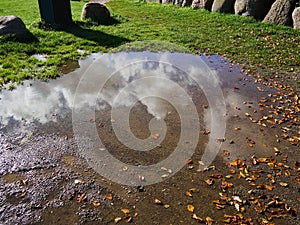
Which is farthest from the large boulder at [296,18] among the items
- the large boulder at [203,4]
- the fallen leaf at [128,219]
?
the fallen leaf at [128,219]

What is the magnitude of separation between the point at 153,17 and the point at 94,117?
1022 cm

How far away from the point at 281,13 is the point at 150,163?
34.2 feet

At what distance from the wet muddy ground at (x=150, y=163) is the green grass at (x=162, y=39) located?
1894 millimetres

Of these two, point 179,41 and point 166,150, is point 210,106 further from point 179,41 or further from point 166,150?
point 179,41

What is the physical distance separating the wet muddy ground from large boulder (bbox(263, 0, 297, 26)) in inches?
258

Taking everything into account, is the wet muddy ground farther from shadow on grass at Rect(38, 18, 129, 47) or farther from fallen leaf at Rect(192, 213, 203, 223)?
shadow on grass at Rect(38, 18, 129, 47)

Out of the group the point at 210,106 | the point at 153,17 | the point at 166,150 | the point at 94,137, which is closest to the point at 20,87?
the point at 94,137

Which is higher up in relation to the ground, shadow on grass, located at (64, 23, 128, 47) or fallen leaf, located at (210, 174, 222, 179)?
shadow on grass, located at (64, 23, 128, 47)

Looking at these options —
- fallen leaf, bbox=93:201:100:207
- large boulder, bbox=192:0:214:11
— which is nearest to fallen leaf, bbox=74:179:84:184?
fallen leaf, bbox=93:201:100:207

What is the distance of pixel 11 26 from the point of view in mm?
9586

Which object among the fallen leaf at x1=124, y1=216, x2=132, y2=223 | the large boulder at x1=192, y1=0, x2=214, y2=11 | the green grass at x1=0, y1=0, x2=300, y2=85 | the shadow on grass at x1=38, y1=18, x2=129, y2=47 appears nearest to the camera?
the fallen leaf at x1=124, y1=216, x2=132, y2=223

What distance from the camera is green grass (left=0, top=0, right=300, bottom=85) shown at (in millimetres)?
7996

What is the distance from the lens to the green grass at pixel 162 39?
26.2 feet

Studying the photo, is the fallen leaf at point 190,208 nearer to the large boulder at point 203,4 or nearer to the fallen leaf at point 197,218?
the fallen leaf at point 197,218
